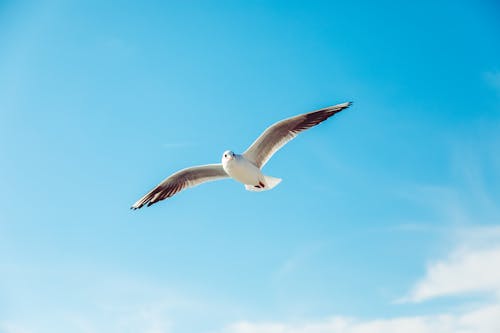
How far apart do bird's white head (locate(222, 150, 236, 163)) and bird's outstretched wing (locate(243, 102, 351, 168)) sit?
1.41 feet

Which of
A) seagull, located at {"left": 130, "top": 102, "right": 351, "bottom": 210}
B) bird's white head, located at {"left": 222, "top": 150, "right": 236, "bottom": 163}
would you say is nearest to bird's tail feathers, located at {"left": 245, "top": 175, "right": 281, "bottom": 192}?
seagull, located at {"left": 130, "top": 102, "right": 351, "bottom": 210}

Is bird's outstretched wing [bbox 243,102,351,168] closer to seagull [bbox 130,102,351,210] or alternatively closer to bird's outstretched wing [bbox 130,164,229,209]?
seagull [bbox 130,102,351,210]

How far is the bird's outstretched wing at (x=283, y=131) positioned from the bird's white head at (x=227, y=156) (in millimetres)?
429

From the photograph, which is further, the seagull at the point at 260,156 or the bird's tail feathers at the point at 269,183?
the bird's tail feathers at the point at 269,183

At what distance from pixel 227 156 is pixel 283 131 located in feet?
4.32

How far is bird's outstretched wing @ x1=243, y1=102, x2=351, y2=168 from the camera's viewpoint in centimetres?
1423

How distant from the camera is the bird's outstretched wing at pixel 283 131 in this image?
14.2 meters

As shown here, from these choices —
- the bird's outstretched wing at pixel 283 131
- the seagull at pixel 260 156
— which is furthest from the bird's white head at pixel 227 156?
the bird's outstretched wing at pixel 283 131

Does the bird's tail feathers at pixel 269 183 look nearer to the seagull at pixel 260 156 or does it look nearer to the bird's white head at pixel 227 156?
the seagull at pixel 260 156

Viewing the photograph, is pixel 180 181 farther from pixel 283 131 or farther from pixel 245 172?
pixel 283 131

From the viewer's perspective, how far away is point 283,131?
14383mm

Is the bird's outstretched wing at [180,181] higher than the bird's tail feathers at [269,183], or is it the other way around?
the bird's outstretched wing at [180,181]

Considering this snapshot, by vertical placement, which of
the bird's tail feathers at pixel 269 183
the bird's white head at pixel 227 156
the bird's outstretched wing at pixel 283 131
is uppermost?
the bird's outstretched wing at pixel 283 131

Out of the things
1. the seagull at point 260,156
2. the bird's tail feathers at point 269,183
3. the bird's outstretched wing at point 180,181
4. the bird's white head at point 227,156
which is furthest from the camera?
the bird's outstretched wing at point 180,181
